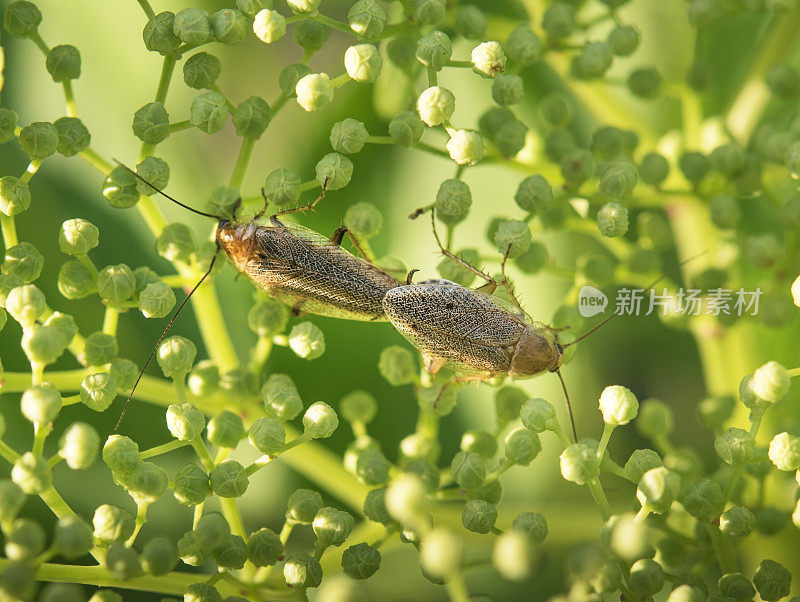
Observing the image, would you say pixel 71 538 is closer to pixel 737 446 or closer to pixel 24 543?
pixel 24 543

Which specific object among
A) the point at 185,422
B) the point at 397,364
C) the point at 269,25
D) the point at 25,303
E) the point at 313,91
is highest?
the point at 269,25

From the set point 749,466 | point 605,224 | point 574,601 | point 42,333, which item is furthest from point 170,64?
point 749,466

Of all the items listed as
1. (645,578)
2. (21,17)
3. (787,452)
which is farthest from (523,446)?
(21,17)

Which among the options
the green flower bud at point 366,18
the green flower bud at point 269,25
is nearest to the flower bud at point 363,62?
the green flower bud at point 366,18

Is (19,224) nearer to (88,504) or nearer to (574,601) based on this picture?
(88,504)

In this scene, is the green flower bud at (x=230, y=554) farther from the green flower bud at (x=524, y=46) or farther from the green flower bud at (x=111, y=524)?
the green flower bud at (x=524, y=46)
